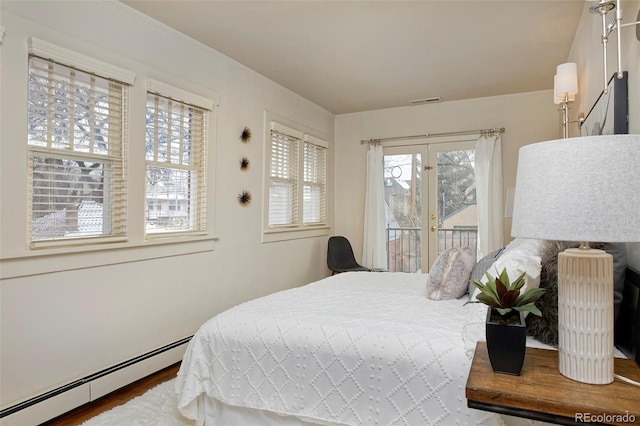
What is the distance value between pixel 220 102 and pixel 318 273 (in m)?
2.62

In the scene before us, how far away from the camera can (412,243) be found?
17.1 ft

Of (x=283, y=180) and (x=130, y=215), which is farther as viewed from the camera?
(x=283, y=180)

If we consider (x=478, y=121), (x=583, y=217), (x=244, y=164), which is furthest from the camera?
(x=478, y=121)

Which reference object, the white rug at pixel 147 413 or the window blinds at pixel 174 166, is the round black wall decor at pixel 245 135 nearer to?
the window blinds at pixel 174 166

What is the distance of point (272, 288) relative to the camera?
13.9ft

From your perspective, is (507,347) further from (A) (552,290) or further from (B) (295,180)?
(B) (295,180)

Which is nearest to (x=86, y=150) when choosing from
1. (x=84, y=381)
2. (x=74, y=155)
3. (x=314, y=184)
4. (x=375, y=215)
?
(x=74, y=155)

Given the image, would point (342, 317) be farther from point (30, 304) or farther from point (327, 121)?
point (327, 121)

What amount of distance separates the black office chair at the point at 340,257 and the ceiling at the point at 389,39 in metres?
1.91

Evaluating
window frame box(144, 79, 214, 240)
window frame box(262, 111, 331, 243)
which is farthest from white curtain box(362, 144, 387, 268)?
window frame box(144, 79, 214, 240)

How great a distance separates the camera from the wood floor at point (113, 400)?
2211 mm

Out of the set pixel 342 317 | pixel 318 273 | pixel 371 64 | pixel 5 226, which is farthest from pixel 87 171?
pixel 318 273

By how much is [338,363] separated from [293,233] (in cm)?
296

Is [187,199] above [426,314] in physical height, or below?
above
